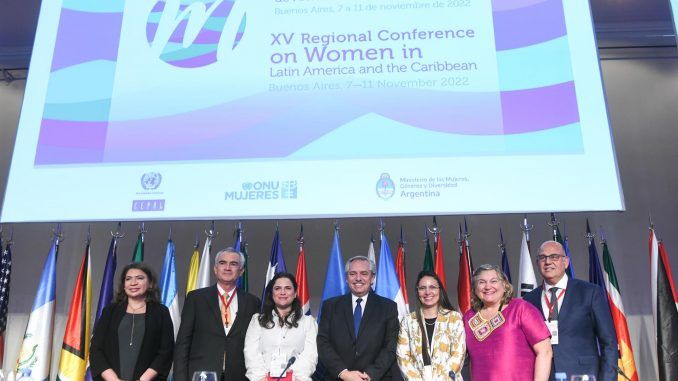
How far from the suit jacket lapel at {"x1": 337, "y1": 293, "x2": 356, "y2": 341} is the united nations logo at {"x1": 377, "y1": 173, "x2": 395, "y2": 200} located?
58 cm

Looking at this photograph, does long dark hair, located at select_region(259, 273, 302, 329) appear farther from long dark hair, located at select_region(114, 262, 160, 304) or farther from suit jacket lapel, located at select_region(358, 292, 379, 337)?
long dark hair, located at select_region(114, 262, 160, 304)

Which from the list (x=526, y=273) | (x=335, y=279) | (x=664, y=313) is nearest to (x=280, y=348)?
(x=335, y=279)

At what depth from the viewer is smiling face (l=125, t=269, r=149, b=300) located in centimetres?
307

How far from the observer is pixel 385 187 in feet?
10.6

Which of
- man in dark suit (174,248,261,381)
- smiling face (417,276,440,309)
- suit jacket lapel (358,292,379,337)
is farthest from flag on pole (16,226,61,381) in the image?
A: smiling face (417,276,440,309)

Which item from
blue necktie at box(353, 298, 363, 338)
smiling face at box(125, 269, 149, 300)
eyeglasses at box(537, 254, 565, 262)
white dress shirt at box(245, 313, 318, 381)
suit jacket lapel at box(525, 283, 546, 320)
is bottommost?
white dress shirt at box(245, 313, 318, 381)

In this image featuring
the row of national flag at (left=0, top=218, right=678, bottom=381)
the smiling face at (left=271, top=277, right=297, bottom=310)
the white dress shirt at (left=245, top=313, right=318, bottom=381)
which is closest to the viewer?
the white dress shirt at (left=245, top=313, right=318, bottom=381)

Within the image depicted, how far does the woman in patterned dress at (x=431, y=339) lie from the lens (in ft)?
9.05

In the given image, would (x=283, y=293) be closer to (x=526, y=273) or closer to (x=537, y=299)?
(x=537, y=299)

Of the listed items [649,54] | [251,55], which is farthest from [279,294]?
[649,54]

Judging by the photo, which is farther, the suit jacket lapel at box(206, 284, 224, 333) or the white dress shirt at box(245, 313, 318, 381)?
the suit jacket lapel at box(206, 284, 224, 333)

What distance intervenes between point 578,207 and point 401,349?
3.98 ft

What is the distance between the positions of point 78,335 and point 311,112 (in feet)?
6.85

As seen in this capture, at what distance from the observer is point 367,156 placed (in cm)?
334
